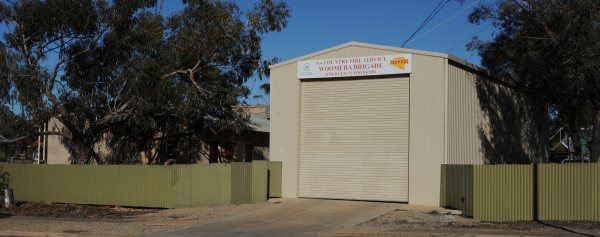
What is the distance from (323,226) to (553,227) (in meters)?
5.55

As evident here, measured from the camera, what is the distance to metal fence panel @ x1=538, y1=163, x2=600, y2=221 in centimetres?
1532

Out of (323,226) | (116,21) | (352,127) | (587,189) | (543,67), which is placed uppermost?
(116,21)

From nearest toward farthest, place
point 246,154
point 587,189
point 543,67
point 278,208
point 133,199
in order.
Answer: point 587,189 → point 278,208 → point 133,199 → point 543,67 → point 246,154

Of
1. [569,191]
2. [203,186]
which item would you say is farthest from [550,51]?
[203,186]

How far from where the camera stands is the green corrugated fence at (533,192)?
605 inches

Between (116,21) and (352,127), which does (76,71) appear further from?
(352,127)

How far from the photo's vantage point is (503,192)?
1598cm

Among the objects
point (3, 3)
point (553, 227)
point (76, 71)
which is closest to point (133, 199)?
point (76, 71)

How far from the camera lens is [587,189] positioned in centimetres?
1535

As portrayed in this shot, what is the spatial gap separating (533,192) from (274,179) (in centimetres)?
912

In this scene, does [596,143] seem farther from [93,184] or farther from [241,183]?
[93,184]

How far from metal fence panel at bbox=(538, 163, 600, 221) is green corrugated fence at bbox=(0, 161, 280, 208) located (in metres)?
9.04

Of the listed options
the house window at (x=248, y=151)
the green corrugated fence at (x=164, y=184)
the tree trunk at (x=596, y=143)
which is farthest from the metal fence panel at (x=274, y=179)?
the tree trunk at (x=596, y=143)

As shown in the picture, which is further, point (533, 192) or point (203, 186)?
point (203, 186)
